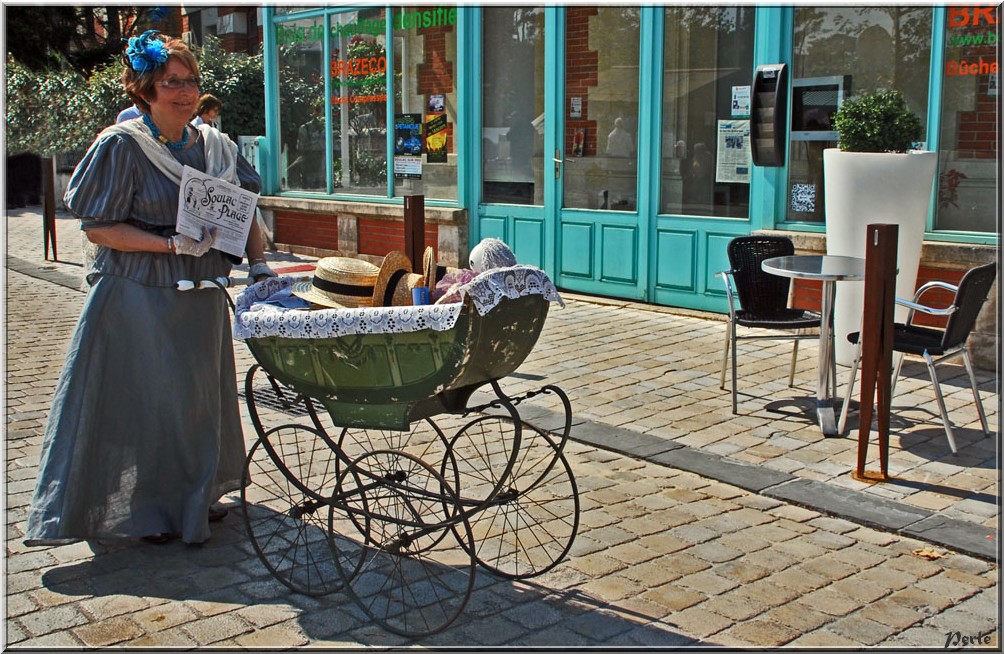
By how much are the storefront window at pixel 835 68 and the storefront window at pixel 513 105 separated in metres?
2.95

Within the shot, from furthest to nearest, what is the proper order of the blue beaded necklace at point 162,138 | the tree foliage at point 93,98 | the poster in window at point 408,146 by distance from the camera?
the tree foliage at point 93,98 < the poster in window at point 408,146 < the blue beaded necklace at point 162,138

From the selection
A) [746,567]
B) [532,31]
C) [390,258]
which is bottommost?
[746,567]

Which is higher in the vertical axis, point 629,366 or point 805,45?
point 805,45

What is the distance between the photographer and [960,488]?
507cm

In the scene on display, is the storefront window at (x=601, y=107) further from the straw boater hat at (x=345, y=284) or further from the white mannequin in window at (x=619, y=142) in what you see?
the straw boater hat at (x=345, y=284)

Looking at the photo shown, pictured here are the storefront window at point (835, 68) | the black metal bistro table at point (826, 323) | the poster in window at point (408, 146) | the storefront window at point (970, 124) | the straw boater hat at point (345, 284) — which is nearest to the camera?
the straw boater hat at point (345, 284)

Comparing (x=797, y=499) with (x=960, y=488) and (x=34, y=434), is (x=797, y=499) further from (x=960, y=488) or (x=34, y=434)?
(x=34, y=434)

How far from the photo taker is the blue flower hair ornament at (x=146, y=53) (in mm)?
4082

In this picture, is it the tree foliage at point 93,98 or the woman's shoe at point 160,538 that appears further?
the tree foliage at point 93,98

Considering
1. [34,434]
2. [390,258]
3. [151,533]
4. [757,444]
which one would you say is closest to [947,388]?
[757,444]

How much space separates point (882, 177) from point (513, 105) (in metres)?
4.89

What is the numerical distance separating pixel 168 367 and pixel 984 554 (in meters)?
3.36

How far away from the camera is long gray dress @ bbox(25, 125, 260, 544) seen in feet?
13.5

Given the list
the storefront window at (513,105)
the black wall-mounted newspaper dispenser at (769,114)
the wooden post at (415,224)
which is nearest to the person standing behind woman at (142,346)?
the wooden post at (415,224)
